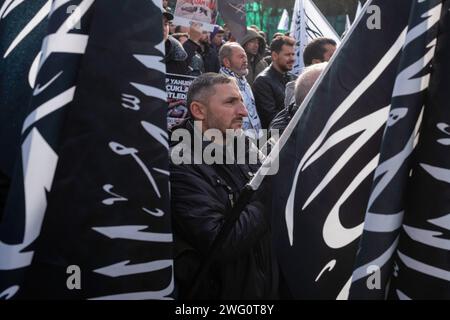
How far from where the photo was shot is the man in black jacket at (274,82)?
19.5 ft

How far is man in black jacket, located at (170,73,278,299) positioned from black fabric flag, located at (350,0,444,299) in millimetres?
742

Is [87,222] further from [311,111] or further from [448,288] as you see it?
[448,288]

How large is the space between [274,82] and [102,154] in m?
4.30

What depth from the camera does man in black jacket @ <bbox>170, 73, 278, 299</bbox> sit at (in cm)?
256

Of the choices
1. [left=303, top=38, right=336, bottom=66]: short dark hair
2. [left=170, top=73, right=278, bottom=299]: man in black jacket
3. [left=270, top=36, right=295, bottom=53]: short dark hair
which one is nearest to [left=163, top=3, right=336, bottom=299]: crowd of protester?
[left=170, top=73, right=278, bottom=299]: man in black jacket

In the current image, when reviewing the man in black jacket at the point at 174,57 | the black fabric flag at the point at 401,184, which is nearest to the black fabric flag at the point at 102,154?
the black fabric flag at the point at 401,184

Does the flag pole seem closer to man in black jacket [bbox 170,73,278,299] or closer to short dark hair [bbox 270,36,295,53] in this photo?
man in black jacket [bbox 170,73,278,299]

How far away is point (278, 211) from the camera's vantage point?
7.38 ft

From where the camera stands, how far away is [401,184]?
188 centimetres

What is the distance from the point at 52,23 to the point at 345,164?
3.52 feet

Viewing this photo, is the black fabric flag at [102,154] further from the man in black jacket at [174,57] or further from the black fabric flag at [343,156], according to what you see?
the man in black jacket at [174,57]

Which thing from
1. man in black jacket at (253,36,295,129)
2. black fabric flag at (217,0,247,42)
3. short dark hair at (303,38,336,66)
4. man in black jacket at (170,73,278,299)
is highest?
black fabric flag at (217,0,247,42)
